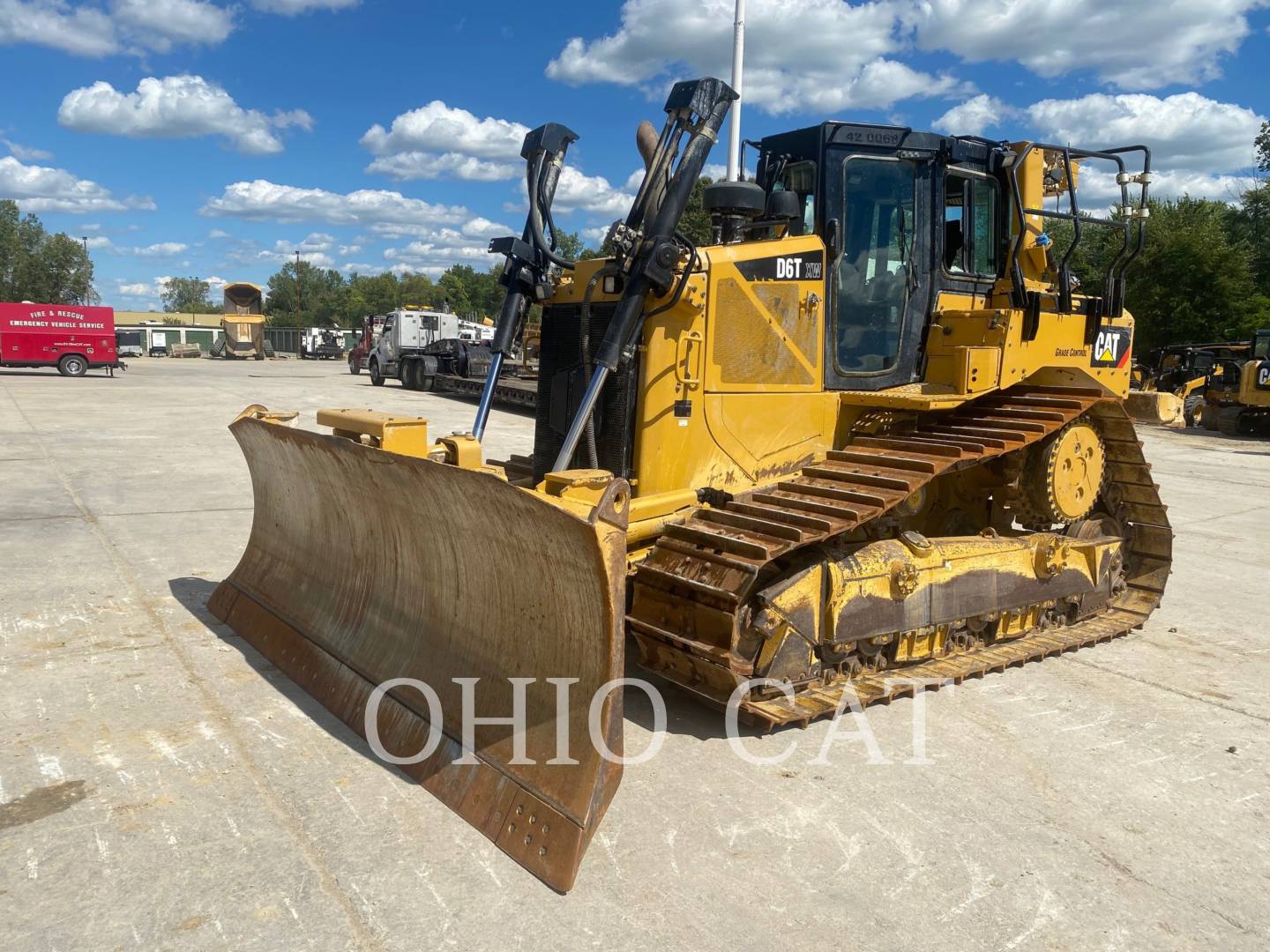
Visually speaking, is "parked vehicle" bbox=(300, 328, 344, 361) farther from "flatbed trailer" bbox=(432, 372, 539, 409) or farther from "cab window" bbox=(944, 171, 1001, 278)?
"cab window" bbox=(944, 171, 1001, 278)

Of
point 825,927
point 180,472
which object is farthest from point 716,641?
point 180,472

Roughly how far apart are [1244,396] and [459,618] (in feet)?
76.7

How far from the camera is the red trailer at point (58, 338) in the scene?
30812mm

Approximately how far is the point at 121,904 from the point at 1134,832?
3.66 meters

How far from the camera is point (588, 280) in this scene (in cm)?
546

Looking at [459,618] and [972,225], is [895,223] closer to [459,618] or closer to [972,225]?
[972,225]

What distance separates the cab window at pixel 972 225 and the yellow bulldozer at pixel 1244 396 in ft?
64.4

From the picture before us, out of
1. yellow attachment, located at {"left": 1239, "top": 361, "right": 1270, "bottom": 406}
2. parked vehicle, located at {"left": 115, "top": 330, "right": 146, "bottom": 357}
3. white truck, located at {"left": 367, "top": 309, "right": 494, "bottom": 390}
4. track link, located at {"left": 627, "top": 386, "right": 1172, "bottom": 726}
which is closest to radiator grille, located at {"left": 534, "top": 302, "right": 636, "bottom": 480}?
track link, located at {"left": 627, "top": 386, "right": 1172, "bottom": 726}

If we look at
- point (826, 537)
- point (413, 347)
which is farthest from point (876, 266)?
point (413, 347)

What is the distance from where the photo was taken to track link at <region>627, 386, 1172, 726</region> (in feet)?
14.3

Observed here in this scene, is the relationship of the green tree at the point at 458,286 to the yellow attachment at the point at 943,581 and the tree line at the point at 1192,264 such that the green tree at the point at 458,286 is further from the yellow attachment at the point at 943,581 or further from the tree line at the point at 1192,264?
the yellow attachment at the point at 943,581

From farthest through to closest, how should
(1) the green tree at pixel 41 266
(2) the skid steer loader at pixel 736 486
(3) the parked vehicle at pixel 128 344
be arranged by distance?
1. (1) the green tree at pixel 41 266
2. (3) the parked vehicle at pixel 128 344
3. (2) the skid steer loader at pixel 736 486

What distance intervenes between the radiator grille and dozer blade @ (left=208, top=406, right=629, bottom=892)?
1.19 meters

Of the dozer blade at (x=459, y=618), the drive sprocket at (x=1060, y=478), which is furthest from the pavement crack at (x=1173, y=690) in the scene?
the dozer blade at (x=459, y=618)
